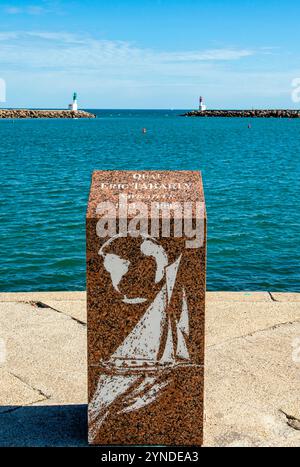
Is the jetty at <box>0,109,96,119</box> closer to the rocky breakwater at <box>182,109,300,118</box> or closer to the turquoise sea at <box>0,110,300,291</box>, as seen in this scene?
the rocky breakwater at <box>182,109,300,118</box>

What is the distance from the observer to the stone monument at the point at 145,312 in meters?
3.59

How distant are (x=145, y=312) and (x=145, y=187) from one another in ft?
2.55

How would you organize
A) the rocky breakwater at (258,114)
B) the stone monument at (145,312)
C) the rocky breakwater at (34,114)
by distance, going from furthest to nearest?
the rocky breakwater at (258,114), the rocky breakwater at (34,114), the stone monument at (145,312)

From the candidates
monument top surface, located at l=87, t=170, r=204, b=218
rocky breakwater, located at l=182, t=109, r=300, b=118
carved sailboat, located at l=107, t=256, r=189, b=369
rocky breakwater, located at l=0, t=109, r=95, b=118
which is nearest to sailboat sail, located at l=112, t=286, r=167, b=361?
carved sailboat, located at l=107, t=256, r=189, b=369

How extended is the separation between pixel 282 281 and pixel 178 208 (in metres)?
8.62

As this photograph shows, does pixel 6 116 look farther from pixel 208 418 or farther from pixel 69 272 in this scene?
pixel 208 418

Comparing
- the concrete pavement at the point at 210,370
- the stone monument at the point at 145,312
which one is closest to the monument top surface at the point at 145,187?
the stone monument at the point at 145,312

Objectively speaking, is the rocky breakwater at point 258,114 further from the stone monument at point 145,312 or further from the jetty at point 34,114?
the stone monument at point 145,312

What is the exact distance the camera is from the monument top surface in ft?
12.3

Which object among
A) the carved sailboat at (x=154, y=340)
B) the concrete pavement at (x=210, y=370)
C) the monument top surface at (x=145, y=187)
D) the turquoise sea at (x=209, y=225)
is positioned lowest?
the turquoise sea at (x=209, y=225)

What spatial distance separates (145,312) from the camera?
3.69 meters

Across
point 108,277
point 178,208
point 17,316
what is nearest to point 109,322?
point 108,277

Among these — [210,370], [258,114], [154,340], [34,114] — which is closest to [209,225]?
[210,370]

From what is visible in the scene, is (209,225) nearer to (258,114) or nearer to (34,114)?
(34,114)
